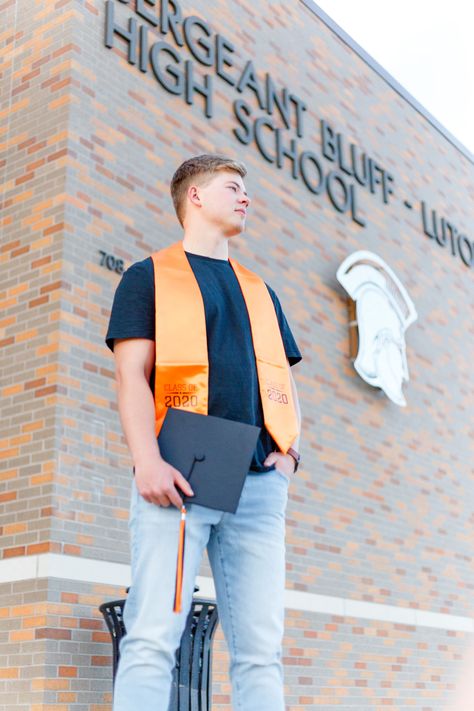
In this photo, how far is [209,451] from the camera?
279 cm

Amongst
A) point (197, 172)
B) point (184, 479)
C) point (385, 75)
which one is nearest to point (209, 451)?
point (184, 479)

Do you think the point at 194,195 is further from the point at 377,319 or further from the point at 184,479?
the point at 377,319

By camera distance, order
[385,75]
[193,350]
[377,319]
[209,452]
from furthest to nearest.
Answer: [385,75] → [377,319] → [193,350] → [209,452]

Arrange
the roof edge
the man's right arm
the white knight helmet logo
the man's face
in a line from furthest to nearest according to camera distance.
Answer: the roof edge
the white knight helmet logo
the man's face
the man's right arm

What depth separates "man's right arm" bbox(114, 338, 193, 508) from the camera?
2693 mm

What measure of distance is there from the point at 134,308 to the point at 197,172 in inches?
23.8

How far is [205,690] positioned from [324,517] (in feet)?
9.37

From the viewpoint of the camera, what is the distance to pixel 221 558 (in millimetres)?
2865

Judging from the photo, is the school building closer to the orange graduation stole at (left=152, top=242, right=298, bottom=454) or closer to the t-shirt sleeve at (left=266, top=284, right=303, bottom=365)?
the t-shirt sleeve at (left=266, top=284, right=303, bottom=365)

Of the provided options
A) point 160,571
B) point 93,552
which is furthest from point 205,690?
point 160,571

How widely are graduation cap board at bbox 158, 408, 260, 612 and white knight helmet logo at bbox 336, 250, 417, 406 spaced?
17.8 ft

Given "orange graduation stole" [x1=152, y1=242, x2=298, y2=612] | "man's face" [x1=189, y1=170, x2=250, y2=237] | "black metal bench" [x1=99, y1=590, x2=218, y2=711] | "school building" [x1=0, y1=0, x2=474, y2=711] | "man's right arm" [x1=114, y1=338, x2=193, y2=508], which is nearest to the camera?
"man's right arm" [x1=114, y1=338, x2=193, y2=508]

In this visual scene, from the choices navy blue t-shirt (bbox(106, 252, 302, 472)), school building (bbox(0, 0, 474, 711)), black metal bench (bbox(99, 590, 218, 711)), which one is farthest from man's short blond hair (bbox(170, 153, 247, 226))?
school building (bbox(0, 0, 474, 711))

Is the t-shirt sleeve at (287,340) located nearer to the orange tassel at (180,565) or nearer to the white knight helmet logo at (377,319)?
the orange tassel at (180,565)
